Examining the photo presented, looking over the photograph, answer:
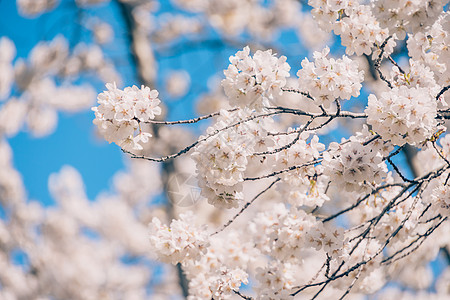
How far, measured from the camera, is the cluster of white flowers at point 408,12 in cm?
168

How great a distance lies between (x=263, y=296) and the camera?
7.42ft

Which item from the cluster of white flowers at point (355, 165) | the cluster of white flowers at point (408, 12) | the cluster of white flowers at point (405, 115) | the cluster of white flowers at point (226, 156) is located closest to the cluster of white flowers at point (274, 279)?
the cluster of white flowers at point (226, 156)

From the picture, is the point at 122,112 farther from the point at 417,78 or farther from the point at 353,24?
the point at 417,78

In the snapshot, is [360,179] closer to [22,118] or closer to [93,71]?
[93,71]

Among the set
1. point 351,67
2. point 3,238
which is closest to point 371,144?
point 351,67

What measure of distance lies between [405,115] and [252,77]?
66cm

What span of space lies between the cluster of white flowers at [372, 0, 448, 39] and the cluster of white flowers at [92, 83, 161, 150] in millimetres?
1087

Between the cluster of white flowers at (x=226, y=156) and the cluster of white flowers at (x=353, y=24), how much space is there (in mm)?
667

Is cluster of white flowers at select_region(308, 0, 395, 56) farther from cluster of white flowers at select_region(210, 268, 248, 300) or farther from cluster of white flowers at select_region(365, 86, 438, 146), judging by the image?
cluster of white flowers at select_region(210, 268, 248, 300)

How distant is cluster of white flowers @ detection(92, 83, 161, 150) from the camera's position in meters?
1.76

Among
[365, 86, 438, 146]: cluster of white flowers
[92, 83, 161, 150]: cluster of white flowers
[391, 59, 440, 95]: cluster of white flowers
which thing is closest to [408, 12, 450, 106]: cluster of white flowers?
[391, 59, 440, 95]: cluster of white flowers

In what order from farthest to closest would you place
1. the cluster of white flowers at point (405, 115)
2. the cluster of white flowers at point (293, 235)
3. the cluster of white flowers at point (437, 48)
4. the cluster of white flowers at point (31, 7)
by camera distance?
the cluster of white flowers at point (31, 7), the cluster of white flowers at point (293, 235), the cluster of white flowers at point (437, 48), the cluster of white flowers at point (405, 115)

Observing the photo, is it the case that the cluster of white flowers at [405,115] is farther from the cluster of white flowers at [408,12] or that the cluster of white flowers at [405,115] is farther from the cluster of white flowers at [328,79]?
the cluster of white flowers at [408,12]

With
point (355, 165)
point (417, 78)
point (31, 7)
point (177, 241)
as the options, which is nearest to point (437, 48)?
point (417, 78)
